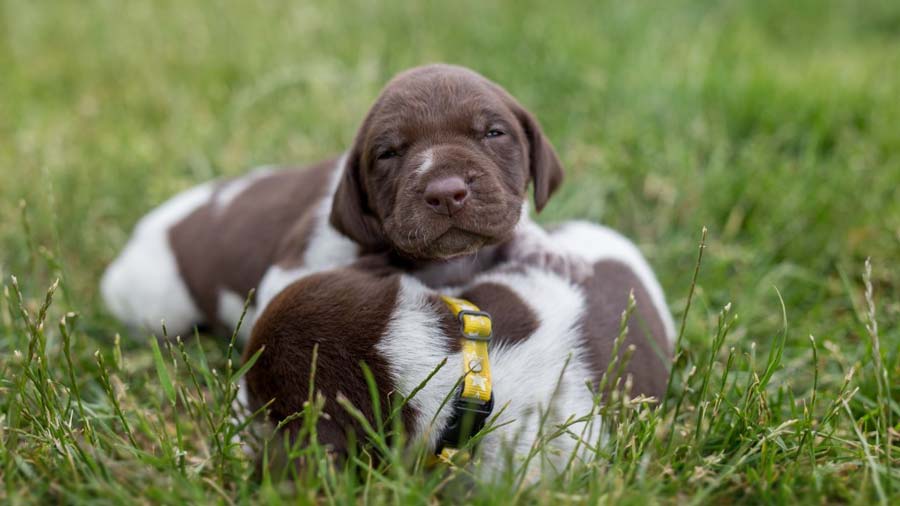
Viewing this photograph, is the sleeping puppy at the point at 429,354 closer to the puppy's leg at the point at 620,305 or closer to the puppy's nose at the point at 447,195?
the puppy's leg at the point at 620,305

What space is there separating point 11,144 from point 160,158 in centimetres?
110

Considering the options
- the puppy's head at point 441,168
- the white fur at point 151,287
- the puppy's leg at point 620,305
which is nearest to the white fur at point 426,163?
the puppy's head at point 441,168

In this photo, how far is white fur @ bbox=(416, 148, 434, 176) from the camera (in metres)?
3.07

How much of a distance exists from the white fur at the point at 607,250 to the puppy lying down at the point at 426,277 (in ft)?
0.05

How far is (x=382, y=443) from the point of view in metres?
2.45

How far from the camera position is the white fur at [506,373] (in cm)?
267

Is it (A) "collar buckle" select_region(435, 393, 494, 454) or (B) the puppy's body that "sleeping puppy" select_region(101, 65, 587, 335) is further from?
(A) "collar buckle" select_region(435, 393, 494, 454)

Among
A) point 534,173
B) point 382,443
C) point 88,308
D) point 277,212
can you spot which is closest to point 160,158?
point 88,308

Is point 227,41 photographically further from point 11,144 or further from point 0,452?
point 0,452

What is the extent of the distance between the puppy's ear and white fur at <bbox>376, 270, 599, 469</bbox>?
47cm

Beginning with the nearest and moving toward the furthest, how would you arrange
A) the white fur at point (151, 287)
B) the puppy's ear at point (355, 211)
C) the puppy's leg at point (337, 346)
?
the puppy's leg at point (337, 346)
the puppy's ear at point (355, 211)
the white fur at point (151, 287)

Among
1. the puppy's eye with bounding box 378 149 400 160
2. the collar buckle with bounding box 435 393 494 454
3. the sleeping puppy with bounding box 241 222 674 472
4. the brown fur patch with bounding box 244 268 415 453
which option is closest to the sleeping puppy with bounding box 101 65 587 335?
the puppy's eye with bounding box 378 149 400 160

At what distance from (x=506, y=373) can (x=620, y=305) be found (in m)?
0.66

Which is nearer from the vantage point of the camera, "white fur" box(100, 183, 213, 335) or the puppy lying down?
the puppy lying down
